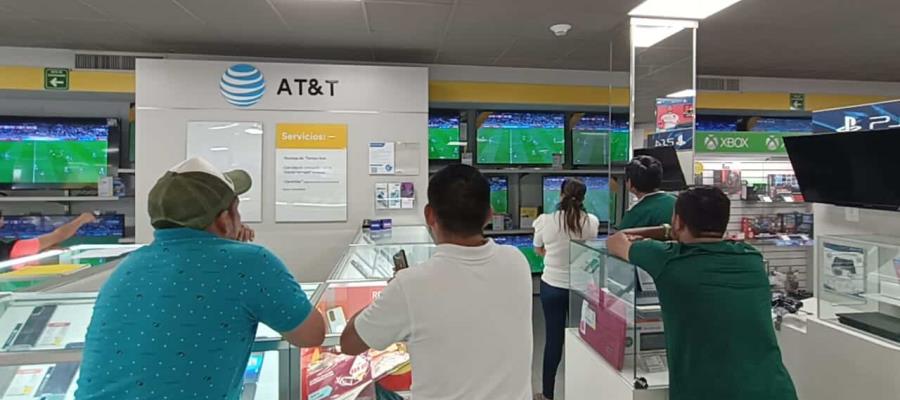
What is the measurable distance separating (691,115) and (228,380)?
419cm

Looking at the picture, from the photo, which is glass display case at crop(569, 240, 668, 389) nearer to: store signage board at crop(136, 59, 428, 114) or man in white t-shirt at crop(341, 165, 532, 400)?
man in white t-shirt at crop(341, 165, 532, 400)

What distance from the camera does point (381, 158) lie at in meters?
5.18

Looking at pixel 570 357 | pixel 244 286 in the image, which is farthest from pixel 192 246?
pixel 570 357

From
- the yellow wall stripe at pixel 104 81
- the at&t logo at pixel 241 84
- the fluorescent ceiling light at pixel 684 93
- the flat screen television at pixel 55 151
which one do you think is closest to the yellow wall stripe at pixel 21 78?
the yellow wall stripe at pixel 104 81

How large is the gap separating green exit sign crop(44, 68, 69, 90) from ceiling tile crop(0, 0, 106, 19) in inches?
43.5

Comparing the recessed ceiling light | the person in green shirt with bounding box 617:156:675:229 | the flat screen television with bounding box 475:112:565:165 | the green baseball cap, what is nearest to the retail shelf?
the flat screen television with bounding box 475:112:565:165

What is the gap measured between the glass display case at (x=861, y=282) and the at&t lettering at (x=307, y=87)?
415 cm

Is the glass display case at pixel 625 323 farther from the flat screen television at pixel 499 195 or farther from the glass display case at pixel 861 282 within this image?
the flat screen television at pixel 499 195

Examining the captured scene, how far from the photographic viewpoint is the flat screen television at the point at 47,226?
18.1 feet

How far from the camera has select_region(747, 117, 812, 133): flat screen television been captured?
692cm

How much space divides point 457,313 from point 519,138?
17.4 ft

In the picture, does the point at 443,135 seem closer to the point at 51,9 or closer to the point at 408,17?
the point at 408,17

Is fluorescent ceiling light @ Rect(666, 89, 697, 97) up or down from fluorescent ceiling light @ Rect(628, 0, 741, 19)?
down

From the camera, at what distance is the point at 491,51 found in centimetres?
516
